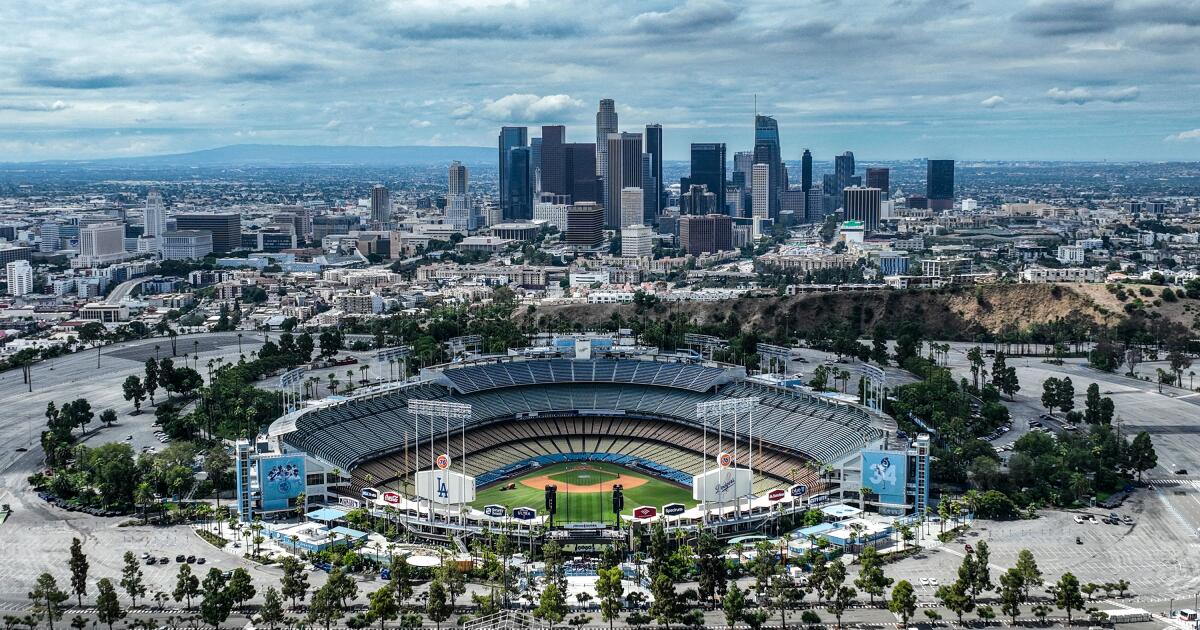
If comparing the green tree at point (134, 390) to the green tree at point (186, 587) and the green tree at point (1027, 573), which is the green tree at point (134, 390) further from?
the green tree at point (1027, 573)

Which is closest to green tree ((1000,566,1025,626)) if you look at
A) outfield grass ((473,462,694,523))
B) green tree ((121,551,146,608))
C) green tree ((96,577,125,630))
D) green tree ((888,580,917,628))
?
green tree ((888,580,917,628))

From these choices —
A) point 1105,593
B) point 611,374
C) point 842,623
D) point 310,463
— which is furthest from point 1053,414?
point 310,463

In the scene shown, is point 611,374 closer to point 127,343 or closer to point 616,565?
point 616,565

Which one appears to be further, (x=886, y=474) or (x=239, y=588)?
(x=886, y=474)

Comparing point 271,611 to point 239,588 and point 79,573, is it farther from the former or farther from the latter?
point 79,573

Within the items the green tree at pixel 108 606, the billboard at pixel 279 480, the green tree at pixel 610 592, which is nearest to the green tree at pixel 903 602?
the green tree at pixel 610 592

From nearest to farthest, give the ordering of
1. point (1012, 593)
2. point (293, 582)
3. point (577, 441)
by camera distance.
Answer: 1. point (1012, 593)
2. point (293, 582)
3. point (577, 441)

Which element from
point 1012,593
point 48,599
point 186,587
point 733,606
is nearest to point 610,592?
point 733,606
